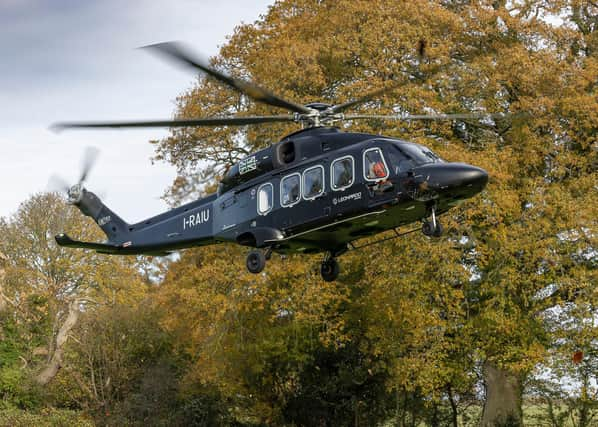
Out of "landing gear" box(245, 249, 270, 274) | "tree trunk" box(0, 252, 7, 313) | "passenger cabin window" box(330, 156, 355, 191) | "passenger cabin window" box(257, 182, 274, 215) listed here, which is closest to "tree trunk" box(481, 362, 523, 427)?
"landing gear" box(245, 249, 270, 274)

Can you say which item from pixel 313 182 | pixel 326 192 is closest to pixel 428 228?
pixel 326 192

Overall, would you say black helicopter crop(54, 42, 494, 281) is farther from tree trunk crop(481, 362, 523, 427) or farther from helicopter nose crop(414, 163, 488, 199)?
tree trunk crop(481, 362, 523, 427)

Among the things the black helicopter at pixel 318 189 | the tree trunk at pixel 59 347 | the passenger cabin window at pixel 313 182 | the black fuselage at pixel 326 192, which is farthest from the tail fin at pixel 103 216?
the tree trunk at pixel 59 347

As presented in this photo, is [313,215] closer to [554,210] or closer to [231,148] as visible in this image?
[554,210]

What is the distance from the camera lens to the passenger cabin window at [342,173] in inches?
480

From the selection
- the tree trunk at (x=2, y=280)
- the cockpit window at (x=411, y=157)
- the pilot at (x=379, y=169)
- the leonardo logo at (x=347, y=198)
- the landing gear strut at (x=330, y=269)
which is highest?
the tree trunk at (x=2, y=280)

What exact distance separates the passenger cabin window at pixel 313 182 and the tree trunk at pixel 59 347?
940 inches

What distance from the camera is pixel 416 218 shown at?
485 inches

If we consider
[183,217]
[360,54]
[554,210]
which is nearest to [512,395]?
[554,210]

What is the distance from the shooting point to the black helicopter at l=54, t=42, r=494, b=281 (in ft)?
38.0

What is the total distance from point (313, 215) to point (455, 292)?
7.94 m

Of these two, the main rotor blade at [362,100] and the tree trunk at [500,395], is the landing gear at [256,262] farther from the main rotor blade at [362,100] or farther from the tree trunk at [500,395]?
the tree trunk at [500,395]

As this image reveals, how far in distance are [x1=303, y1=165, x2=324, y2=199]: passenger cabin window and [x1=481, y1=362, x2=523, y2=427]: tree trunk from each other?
38.4 feet

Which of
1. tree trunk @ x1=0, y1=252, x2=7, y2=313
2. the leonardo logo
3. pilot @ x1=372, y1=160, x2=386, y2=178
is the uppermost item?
tree trunk @ x1=0, y1=252, x2=7, y2=313
